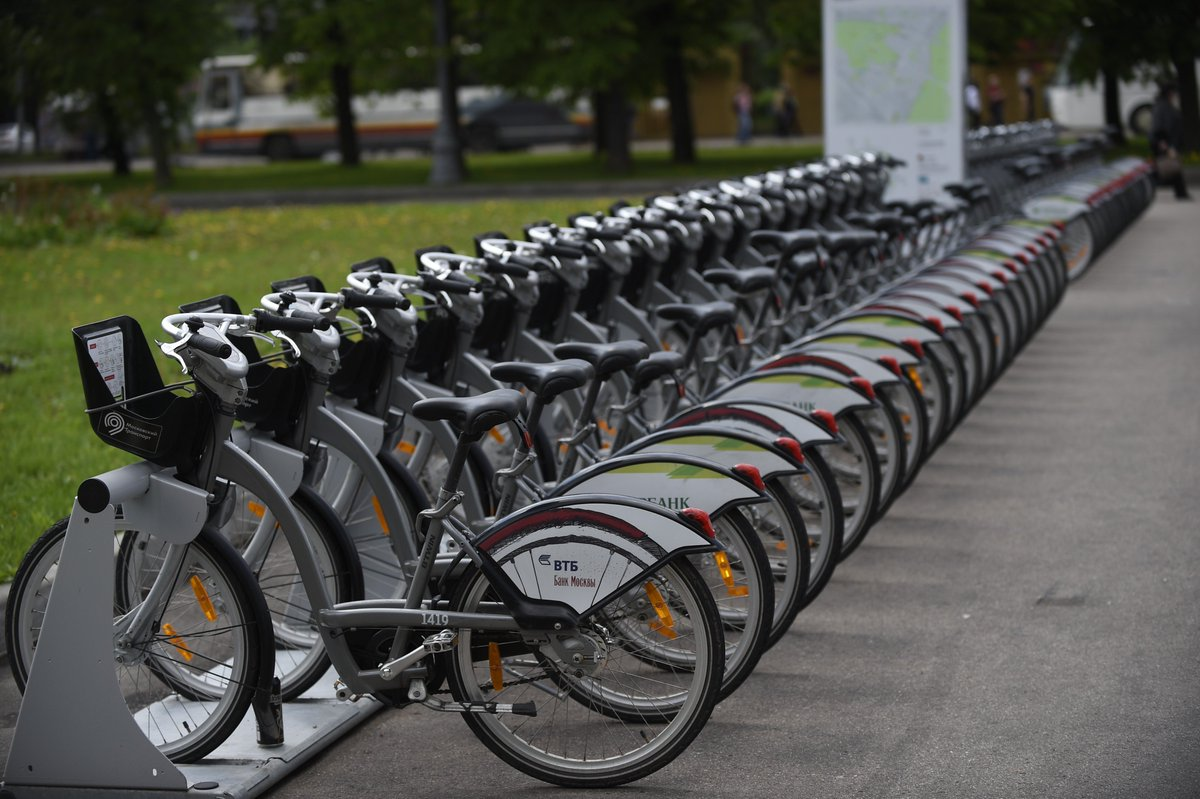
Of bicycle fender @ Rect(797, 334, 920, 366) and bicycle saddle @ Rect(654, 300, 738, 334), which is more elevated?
bicycle saddle @ Rect(654, 300, 738, 334)

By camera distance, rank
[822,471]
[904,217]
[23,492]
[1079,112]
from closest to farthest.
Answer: [822,471] < [23,492] < [904,217] < [1079,112]

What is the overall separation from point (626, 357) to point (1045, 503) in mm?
3029

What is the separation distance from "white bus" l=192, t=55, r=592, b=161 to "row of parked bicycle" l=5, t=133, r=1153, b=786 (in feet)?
136

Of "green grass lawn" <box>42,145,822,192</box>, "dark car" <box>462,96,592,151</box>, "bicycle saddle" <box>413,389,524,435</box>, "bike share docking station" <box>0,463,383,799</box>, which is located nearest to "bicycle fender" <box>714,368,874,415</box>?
"bicycle saddle" <box>413,389,524,435</box>

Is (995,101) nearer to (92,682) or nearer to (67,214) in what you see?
(67,214)

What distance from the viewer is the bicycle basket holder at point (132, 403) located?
4.06m

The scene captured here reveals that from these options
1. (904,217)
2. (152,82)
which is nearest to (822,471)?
(904,217)

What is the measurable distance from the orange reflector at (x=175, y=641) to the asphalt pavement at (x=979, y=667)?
0.43 m

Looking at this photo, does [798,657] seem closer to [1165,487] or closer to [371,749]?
[371,749]

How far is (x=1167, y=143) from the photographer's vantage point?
80.6 feet

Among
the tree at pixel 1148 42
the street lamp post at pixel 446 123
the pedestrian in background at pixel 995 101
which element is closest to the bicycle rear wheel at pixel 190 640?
the street lamp post at pixel 446 123

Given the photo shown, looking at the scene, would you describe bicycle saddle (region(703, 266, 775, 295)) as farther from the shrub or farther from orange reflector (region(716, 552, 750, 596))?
the shrub

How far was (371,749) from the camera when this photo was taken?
4.65 metres

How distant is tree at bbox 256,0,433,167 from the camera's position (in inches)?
1240
